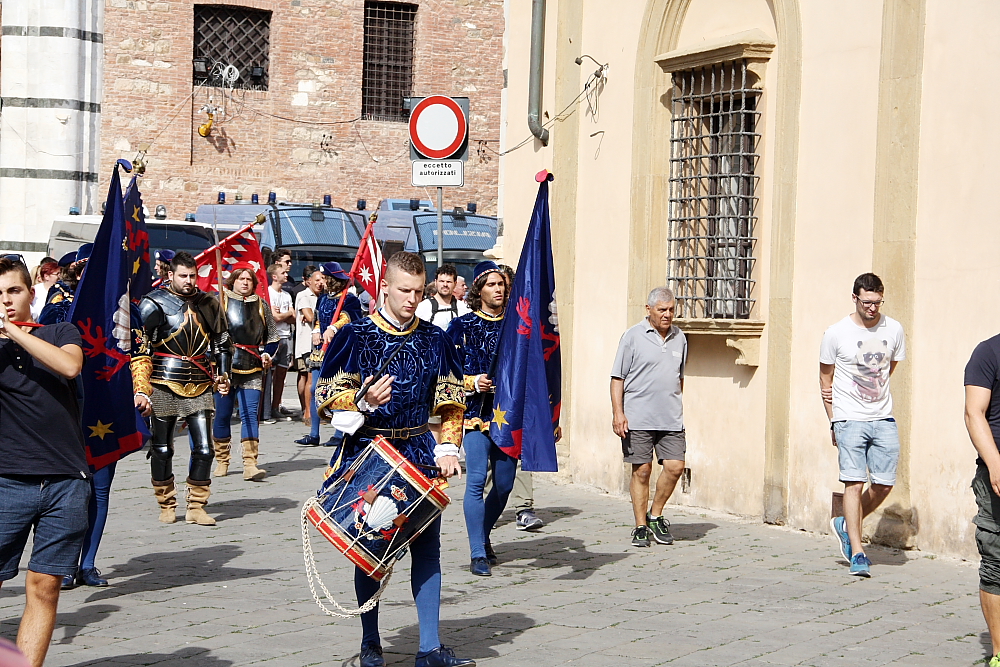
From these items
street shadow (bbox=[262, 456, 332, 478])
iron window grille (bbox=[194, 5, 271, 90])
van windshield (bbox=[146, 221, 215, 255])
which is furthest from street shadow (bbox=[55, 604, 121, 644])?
iron window grille (bbox=[194, 5, 271, 90])

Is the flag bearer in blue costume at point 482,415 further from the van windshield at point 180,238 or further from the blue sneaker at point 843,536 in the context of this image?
the van windshield at point 180,238

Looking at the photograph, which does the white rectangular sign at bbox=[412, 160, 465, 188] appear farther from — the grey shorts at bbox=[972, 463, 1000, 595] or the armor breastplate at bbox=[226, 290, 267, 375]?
the grey shorts at bbox=[972, 463, 1000, 595]

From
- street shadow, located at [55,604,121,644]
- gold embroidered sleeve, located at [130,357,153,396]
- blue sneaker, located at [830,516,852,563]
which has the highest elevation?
gold embroidered sleeve, located at [130,357,153,396]

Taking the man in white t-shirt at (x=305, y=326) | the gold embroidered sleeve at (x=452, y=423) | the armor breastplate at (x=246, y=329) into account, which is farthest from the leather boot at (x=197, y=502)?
the man in white t-shirt at (x=305, y=326)

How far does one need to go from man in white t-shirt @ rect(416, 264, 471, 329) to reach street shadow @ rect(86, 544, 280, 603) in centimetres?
322

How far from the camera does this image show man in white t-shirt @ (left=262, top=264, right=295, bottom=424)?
17703 millimetres

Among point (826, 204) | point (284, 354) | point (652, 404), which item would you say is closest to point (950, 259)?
point (826, 204)

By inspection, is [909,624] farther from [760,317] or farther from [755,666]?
[760,317]

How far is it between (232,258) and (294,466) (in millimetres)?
2261

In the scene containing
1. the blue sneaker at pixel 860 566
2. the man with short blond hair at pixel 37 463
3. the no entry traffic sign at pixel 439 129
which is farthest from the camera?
the no entry traffic sign at pixel 439 129

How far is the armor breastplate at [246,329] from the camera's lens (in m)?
13.1

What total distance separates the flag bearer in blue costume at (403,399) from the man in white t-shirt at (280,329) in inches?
446

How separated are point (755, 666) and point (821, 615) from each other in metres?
1.27

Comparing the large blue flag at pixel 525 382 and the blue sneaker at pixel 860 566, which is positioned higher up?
the large blue flag at pixel 525 382
